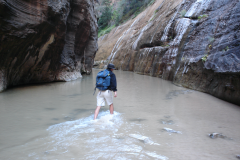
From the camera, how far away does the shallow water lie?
2367mm

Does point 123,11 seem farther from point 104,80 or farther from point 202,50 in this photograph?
point 104,80

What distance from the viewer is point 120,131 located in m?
3.20

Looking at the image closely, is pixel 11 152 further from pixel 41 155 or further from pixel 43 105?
pixel 43 105

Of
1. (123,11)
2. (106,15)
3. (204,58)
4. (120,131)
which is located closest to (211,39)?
(204,58)

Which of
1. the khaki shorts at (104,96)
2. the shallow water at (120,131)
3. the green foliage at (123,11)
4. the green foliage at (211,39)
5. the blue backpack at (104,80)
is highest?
the green foliage at (123,11)

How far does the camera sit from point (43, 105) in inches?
199

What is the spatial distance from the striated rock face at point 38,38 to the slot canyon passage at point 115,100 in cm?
4

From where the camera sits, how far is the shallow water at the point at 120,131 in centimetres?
237

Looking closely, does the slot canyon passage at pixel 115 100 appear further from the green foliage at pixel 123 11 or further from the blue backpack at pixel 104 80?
the green foliage at pixel 123 11

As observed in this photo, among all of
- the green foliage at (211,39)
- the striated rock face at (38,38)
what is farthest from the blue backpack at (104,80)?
the green foliage at (211,39)

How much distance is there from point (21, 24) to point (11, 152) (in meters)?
5.59

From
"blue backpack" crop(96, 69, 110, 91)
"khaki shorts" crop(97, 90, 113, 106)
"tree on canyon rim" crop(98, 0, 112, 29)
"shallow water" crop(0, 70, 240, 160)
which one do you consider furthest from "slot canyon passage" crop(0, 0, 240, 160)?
"tree on canyon rim" crop(98, 0, 112, 29)

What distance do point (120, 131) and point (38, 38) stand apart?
21.8 feet

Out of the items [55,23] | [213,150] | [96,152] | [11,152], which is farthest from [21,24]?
[213,150]
